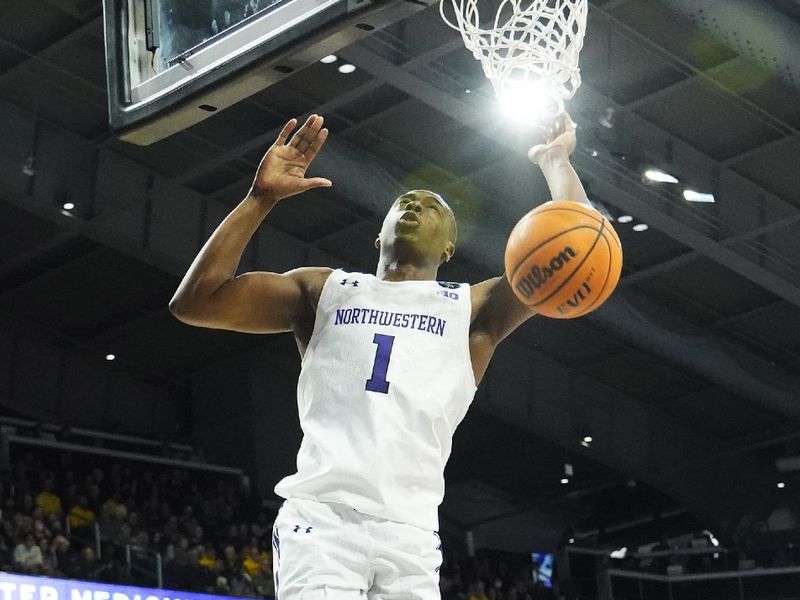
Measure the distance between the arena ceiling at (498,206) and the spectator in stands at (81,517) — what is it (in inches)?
129

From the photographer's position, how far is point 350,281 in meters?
3.82

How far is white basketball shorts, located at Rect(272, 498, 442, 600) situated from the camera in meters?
3.38

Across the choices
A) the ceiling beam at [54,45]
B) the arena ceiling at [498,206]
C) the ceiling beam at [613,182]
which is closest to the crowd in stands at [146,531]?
the arena ceiling at [498,206]

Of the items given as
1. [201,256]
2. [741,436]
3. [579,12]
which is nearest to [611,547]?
[741,436]

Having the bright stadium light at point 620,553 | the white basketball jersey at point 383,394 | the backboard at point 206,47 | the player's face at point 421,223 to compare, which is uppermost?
the bright stadium light at point 620,553

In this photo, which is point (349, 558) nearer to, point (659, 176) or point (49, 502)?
point (659, 176)

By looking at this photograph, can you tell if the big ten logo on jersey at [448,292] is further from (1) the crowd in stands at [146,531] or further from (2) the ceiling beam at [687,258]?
(2) the ceiling beam at [687,258]

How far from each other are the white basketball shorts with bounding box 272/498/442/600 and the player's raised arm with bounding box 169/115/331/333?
1.91ft

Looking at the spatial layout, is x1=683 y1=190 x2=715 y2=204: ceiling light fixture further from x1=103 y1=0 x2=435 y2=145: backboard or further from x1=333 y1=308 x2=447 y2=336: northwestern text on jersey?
x1=333 y1=308 x2=447 y2=336: northwestern text on jersey

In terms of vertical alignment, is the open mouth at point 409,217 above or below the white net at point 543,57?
below

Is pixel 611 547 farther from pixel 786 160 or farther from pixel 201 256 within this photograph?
pixel 201 256

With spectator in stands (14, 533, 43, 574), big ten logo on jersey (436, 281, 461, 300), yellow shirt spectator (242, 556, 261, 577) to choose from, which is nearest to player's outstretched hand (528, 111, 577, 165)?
big ten logo on jersey (436, 281, 461, 300)

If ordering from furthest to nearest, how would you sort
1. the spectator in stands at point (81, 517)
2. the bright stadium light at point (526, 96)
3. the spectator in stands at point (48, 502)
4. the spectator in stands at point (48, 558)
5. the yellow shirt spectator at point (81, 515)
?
the spectator in stands at point (48, 502) < the yellow shirt spectator at point (81, 515) < the spectator in stands at point (81, 517) < the spectator in stands at point (48, 558) < the bright stadium light at point (526, 96)

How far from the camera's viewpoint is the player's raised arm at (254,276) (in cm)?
367
